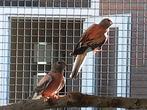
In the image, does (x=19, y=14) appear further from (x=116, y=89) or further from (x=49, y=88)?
(x=49, y=88)

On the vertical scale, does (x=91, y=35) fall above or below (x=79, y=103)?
above

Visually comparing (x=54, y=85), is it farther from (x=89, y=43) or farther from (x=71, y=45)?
(x=71, y=45)

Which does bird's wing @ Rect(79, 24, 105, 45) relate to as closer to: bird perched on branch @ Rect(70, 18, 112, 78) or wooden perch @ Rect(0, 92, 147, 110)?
bird perched on branch @ Rect(70, 18, 112, 78)

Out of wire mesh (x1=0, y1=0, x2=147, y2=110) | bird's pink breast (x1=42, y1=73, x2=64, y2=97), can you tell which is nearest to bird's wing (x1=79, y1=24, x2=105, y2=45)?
bird's pink breast (x1=42, y1=73, x2=64, y2=97)

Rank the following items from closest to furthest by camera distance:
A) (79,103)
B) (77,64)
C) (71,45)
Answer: (79,103) < (77,64) < (71,45)

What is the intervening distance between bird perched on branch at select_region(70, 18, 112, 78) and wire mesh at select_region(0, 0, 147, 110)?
0.53 m

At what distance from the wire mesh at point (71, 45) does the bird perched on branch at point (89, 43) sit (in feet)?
1.74

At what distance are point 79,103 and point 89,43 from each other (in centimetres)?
19

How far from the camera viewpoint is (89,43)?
1.11 m

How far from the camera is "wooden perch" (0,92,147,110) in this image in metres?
0.96

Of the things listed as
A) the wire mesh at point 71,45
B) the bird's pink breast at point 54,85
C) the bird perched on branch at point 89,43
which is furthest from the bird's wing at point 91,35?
the wire mesh at point 71,45

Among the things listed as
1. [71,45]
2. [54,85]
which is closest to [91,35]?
[54,85]

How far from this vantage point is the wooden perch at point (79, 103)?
0.96 metres

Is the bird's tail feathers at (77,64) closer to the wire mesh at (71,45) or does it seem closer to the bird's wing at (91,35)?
the bird's wing at (91,35)
